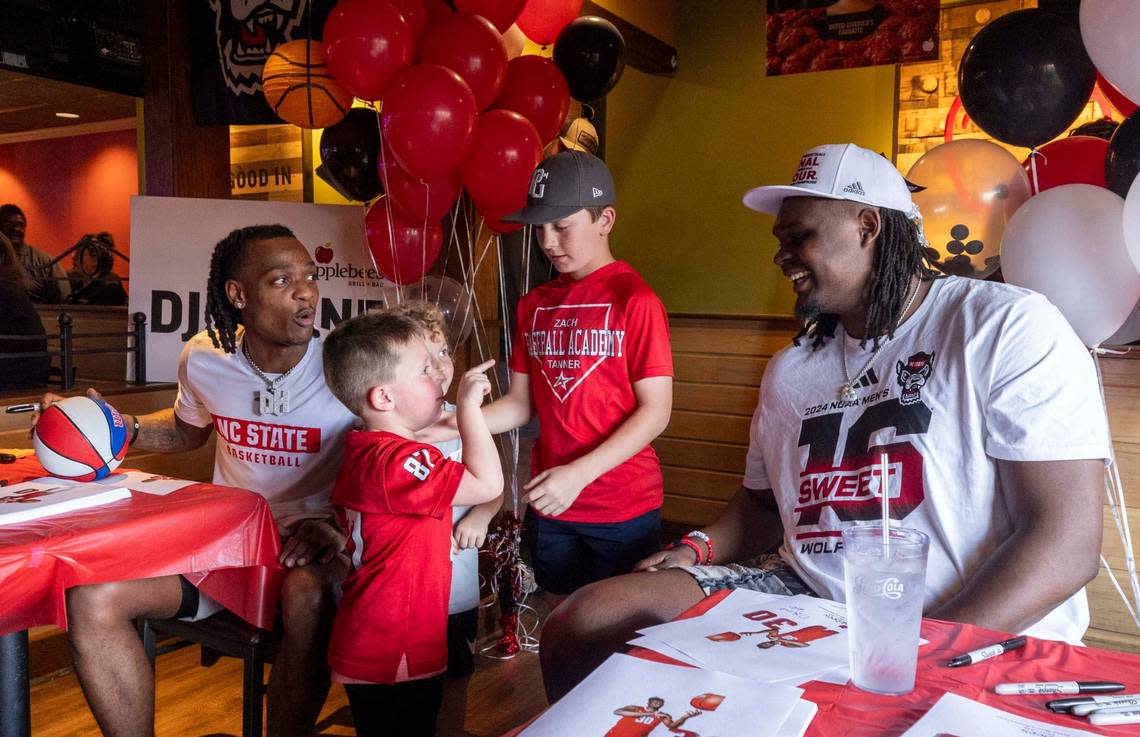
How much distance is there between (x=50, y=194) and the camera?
9695 mm

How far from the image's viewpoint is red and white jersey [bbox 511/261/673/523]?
2.03 m

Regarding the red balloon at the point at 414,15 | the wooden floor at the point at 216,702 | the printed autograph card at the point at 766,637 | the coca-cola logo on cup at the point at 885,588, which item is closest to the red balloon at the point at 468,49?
the red balloon at the point at 414,15

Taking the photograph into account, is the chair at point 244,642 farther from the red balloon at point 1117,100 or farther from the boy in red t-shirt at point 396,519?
the red balloon at point 1117,100

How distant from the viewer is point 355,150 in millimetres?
3049

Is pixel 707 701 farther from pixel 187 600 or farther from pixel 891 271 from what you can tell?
pixel 187 600

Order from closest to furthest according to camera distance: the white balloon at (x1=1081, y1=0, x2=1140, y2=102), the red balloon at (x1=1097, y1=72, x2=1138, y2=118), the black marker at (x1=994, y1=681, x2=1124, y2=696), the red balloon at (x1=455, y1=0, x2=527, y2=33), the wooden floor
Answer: the black marker at (x1=994, y1=681, x2=1124, y2=696) → the white balloon at (x1=1081, y1=0, x2=1140, y2=102) → the wooden floor → the red balloon at (x1=1097, y1=72, x2=1138, y2=118) → the red balloon at (x1=455, y1=0, x2=527, y2=33)

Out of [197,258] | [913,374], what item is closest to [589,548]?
[913,374]

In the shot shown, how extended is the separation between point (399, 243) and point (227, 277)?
1003 mm

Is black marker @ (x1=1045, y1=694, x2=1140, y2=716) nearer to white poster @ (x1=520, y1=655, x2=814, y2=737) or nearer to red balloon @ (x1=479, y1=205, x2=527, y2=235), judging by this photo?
white poster @ (x1=520, y1=655, x2=814, y2=737)

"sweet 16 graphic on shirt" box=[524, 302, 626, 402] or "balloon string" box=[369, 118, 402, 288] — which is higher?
"balloon string" box=[369, 118, 402, 288]

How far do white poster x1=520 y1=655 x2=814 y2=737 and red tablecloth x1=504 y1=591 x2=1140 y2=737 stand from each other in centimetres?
3

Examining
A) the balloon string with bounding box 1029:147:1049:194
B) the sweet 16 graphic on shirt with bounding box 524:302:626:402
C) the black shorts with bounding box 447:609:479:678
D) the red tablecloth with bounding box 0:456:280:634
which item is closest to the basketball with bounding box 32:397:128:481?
the red tablecloth with bounding box 0:456:280:634

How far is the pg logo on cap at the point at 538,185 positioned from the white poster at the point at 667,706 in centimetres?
150

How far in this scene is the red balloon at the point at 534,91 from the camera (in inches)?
120
